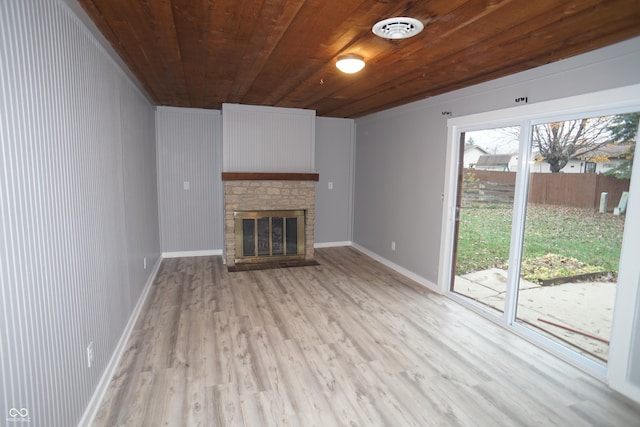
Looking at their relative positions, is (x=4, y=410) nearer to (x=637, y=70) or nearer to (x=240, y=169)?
(x=637, y=70)

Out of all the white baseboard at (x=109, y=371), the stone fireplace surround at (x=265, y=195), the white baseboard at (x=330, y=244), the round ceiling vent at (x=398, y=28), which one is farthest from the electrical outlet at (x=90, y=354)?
the white baseboard at (x=330, y=244)

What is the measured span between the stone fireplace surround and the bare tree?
310 centimetres

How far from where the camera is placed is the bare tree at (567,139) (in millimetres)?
2537

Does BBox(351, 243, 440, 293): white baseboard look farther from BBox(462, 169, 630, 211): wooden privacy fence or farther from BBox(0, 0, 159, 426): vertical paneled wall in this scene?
BBox(0, 0, 159, 426): vertical paneled wall

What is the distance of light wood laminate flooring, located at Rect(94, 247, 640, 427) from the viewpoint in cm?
205

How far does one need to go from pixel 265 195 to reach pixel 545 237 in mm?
3526

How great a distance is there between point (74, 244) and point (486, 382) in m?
2.71

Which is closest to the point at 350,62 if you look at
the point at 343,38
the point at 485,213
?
the point at 343,38

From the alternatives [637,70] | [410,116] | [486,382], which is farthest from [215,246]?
[637,70]

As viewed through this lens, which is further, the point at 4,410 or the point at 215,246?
the point at 215,246

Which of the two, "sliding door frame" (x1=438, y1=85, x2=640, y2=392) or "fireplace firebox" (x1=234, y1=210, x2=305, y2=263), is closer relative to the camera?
"sliding door frame" (x1=438, y1=85, x2=640, y2=392)

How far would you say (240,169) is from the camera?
5102mm

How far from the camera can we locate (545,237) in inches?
115

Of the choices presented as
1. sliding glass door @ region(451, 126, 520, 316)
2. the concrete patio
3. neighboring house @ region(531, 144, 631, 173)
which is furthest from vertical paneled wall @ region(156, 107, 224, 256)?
neighboring house @ region(531, 144, 631, 173)
